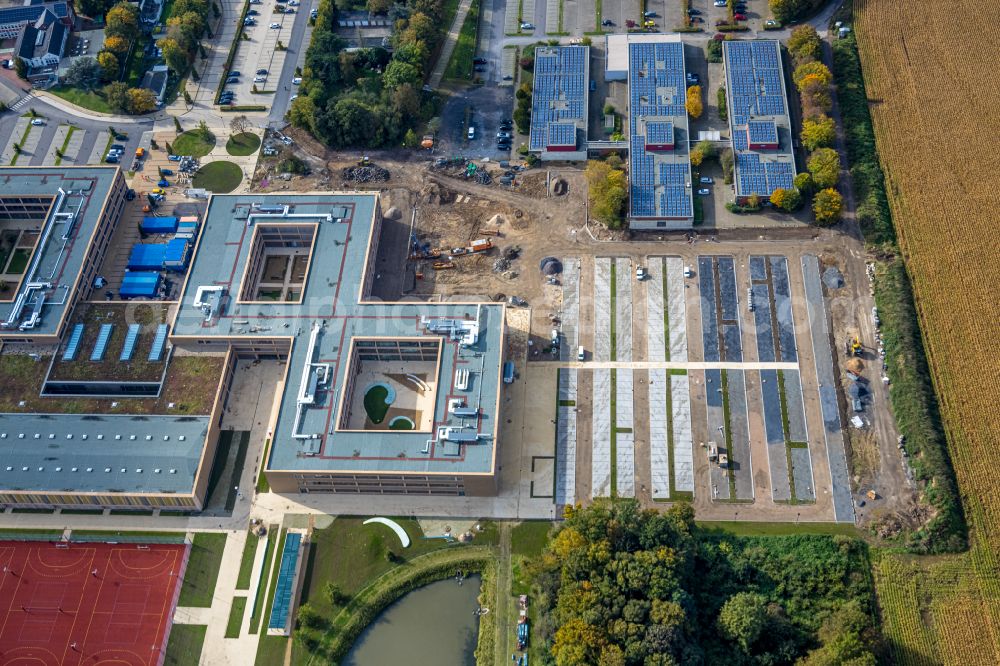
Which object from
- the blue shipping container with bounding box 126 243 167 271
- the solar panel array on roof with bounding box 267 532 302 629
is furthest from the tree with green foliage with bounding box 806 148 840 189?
the blue shipping container with bounding box 126 243 167 271

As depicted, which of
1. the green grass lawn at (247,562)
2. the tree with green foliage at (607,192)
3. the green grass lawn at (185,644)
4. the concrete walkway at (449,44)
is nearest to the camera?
the green grass lawn at (185,644)

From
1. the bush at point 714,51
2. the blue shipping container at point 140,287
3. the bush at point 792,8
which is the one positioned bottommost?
the blue shipping container at point 140,287

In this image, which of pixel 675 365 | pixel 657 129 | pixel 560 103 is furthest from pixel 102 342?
pixel 657 129

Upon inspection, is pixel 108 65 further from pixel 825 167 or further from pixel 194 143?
pixel 825 167

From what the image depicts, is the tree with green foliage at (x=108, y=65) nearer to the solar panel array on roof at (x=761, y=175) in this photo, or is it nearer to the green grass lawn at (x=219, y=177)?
the green grass lawn at (x=219, y=177)

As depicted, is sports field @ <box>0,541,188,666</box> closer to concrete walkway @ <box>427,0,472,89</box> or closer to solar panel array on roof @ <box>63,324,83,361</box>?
solar panel array on roof @ <box>63,324,83,361</box>

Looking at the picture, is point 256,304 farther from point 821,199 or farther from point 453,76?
point 821,199

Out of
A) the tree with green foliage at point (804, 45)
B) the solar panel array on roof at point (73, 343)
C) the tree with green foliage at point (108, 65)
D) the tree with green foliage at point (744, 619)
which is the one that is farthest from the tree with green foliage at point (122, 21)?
the tree with green foliage at point (744, 619)

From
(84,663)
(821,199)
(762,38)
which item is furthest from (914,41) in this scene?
(84,663)
